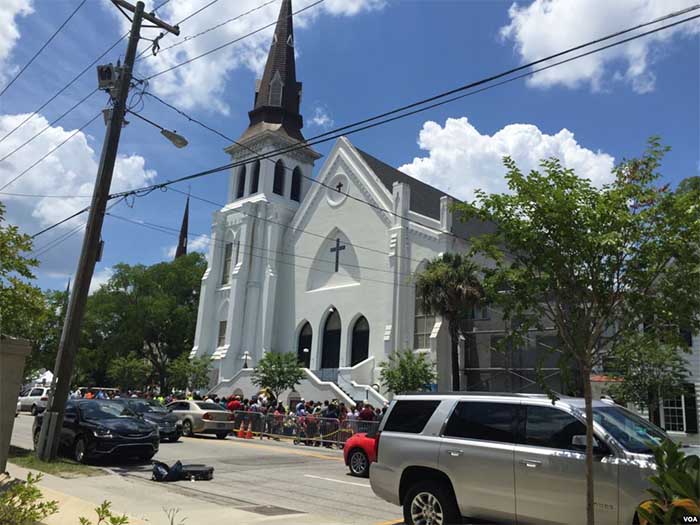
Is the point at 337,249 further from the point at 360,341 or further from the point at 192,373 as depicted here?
the point at 192,373

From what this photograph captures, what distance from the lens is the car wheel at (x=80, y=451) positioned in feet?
45.9

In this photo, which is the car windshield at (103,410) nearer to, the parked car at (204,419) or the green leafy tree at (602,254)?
the parked car at (204,419)

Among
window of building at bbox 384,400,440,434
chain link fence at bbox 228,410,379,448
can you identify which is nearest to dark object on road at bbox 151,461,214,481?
window of building at bbox 384,400,440,434

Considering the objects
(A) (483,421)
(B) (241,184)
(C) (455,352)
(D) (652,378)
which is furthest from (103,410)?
(B) (241,184)

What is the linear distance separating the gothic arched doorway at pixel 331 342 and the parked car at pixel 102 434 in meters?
25.0

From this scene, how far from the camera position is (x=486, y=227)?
1828 inches

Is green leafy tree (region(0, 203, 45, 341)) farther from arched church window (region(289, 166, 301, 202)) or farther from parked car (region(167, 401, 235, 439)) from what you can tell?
arched church window (region(289, 166, 301, 202))

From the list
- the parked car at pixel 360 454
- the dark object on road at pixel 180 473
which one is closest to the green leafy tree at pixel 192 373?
the parked car at pixel 360 454

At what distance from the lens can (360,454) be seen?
45.1ft

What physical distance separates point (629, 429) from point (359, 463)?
8027mm

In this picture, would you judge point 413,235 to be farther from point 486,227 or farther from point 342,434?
point 342,434

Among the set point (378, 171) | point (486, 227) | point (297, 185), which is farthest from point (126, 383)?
point (486, 227)

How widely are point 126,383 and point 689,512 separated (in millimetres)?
51707

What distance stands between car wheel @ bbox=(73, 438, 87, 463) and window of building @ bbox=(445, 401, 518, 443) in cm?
998
